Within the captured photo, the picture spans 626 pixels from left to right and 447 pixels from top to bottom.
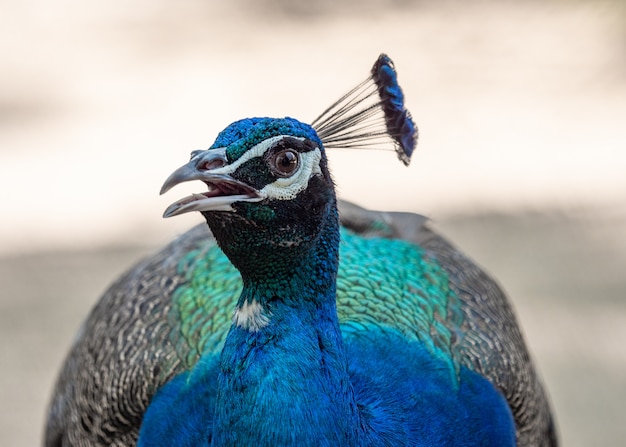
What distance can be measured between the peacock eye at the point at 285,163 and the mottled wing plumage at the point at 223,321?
1.48 ft

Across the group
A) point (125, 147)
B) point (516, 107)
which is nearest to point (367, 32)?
point (516, 107)

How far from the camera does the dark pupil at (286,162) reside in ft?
4.79

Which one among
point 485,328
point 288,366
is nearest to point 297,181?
→ point 288,366

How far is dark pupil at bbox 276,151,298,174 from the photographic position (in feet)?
4.79

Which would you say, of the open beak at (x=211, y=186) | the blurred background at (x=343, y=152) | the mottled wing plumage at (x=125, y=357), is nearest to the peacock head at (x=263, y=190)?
the open beak at (x=211, y=186)

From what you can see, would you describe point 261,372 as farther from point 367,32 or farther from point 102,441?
point 367,32

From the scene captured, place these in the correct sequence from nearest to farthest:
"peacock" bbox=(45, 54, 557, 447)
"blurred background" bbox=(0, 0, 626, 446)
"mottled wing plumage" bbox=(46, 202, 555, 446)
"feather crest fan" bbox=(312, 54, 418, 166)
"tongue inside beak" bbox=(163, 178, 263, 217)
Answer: "tongue inside beak" bbox=(163, 178, 263, 217)
"peacock" bbox=(45, 54, 557, 447)
"feather crest fan" bbox=(312, 54, 418, 166)
"mottled wing plumage" bbox=(46, 202, 555, 446)
"blurred background" bbox=(0, 0, 626, 446)

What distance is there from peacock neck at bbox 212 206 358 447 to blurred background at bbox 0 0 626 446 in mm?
1404

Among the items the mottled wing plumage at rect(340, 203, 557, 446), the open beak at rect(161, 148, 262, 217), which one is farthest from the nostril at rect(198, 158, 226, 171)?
the mottled wing plumage at rect(340, 203, 557, 446)

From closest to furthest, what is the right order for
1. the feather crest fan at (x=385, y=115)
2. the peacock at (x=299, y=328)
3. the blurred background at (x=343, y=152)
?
the peacock at (x=299, y=328) < the feather crest fan at (x=385, y=115) < the blurred background at (x=343, y=152)

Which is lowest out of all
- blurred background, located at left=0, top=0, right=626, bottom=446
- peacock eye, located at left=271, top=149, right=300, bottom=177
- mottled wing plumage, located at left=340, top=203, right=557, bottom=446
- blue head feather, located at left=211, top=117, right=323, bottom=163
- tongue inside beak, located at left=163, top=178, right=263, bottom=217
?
mottled wing plumage, located at left=340, top=203, right=557, bottom=446

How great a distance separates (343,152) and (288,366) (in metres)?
3.24

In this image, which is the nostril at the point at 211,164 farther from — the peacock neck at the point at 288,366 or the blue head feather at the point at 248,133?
the peacock neck at the point at 288,366

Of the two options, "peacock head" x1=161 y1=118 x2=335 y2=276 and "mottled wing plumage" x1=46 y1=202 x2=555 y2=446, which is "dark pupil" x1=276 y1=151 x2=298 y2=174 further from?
"mottled wing plumage" x1=46 y1=202 x2=555 y2=446
